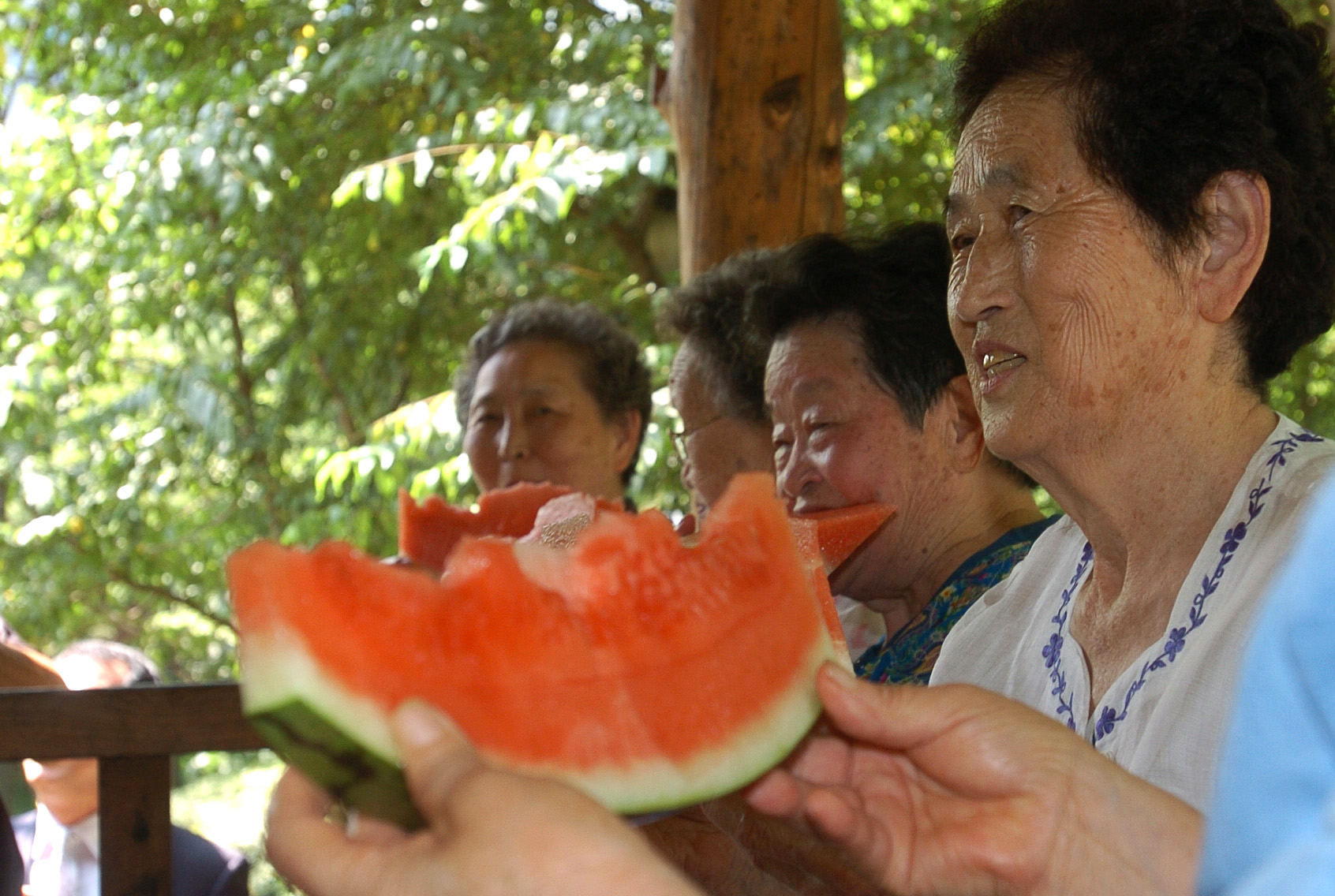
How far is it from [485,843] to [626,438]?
3014 mm

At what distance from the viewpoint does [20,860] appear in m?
2.54

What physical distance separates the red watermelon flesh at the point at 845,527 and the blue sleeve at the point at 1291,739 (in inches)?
49.4

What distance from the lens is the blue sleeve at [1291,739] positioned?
1.42ft

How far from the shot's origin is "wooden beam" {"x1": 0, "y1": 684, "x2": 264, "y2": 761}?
2.12 metres

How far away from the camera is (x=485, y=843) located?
0.70 metres

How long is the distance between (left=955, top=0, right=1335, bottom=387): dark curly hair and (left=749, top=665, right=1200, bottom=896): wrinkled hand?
2.40 feet

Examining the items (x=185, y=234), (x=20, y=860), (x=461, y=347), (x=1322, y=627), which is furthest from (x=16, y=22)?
(x=1322, y=627)

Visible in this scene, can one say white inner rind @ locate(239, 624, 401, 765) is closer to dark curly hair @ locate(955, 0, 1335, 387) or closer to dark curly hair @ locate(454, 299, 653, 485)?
dark curly hair @ locate(955, 0, 1335, 387)

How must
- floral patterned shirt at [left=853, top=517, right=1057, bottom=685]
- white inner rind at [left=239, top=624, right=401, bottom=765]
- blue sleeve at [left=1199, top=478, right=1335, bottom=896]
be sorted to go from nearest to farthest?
blue sleeve at [left=1199, top=478, right=1335, bottom=896] → white inner rind at [left=239, top=624, right=401, bottom=765] → floral patterned shirt at [left=853, top=517, right=1057, bottom=685]

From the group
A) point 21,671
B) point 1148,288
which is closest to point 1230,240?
point 1148,288

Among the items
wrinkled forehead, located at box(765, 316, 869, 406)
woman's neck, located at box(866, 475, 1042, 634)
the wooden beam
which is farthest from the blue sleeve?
the wooden beam

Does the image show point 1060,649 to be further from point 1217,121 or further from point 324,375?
point 324,375

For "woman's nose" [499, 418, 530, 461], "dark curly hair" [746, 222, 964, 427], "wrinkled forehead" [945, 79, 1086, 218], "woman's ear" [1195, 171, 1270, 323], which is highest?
"wrinkled forehead" [945, 79, 1086, 218]

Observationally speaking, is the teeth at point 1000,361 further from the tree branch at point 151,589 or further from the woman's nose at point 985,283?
the tree branch at point 151,589
